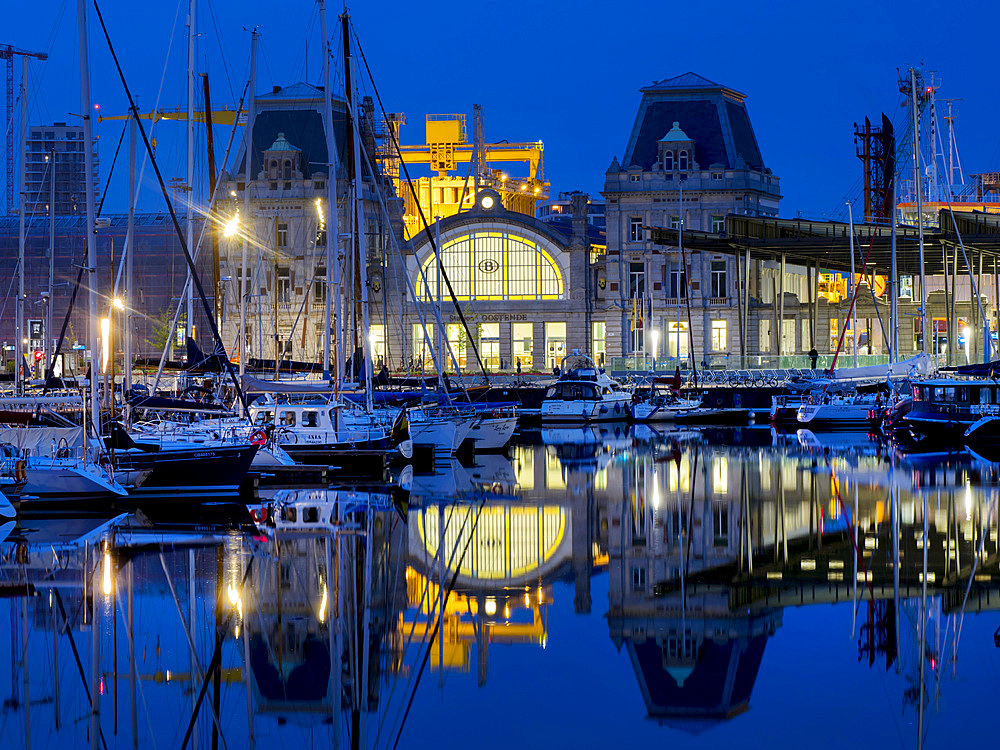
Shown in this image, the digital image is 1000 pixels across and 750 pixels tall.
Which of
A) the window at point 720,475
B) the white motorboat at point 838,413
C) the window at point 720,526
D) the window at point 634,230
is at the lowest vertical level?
the window at point 720,526

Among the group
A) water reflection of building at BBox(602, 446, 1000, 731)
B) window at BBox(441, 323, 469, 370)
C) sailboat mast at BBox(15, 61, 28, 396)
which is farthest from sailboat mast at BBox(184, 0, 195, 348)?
window at BBox(441, 323, 469, 370)

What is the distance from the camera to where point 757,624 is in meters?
19.1

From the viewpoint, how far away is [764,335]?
103938mm

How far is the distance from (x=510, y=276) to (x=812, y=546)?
7670cm

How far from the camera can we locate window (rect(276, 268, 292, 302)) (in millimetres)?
100625

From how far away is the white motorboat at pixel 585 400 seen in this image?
77.3 meters

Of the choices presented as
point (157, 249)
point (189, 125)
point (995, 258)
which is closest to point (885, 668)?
point (189, 125)

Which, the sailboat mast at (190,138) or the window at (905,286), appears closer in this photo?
the sailboat mast at (190,138)

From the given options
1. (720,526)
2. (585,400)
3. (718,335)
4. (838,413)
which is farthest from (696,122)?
(720,526)

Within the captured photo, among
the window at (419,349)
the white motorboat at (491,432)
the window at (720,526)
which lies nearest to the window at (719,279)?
the window at (419,349)

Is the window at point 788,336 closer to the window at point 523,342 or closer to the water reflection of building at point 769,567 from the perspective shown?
the window at point 523,342

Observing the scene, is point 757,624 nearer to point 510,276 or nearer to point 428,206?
point 510,276

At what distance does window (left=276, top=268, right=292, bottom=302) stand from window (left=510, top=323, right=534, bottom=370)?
17.1m

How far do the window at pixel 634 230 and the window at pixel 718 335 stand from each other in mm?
8700
